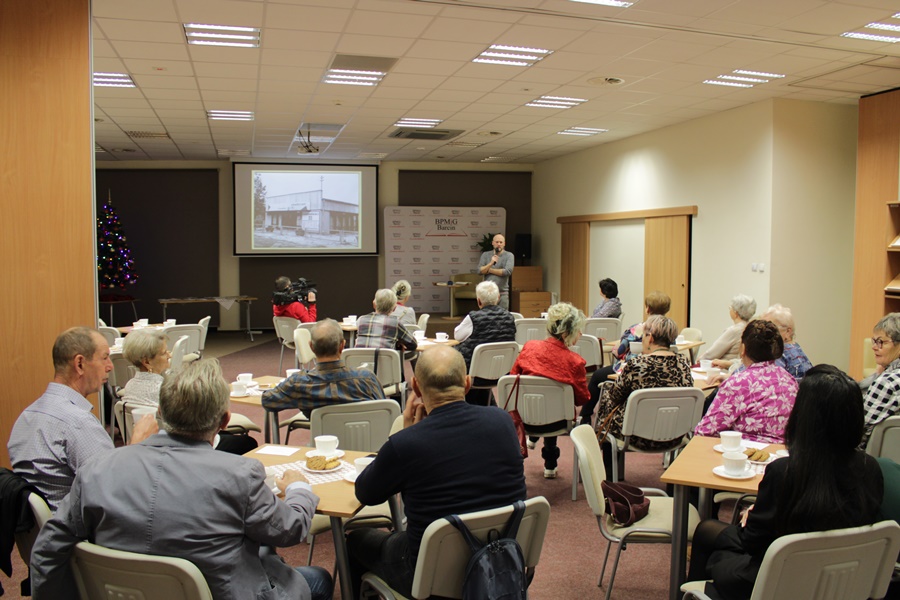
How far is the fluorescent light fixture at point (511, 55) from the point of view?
6.50 m

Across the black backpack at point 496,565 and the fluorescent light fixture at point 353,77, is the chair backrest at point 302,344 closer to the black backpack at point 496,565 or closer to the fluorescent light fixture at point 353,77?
the fluorescent light fixture at point 353,77

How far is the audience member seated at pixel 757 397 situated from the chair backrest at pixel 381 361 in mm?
2923

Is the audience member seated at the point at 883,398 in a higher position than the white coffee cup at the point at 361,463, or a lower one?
higher

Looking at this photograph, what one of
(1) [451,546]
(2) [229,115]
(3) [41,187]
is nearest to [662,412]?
(1) [451,546]

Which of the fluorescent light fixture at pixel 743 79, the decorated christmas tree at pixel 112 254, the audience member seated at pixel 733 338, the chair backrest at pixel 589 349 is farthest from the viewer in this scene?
the decorated christmas tree at pixel 112 254

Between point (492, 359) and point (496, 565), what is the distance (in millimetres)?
4018

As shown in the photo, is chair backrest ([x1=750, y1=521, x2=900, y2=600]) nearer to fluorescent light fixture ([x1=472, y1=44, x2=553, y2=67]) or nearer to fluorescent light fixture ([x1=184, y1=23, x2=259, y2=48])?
fluorescent light fixture ([x1=472, y1=44, x2=553, y2=67])

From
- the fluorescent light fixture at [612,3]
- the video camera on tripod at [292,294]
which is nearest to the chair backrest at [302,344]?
the video camera on tripod at [292,294]

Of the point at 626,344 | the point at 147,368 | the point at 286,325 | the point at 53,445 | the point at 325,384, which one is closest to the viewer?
the point at 53,445

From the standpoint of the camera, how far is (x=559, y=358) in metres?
4.84

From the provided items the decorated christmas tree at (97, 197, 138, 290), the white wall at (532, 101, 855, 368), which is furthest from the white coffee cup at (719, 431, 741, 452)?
the decorated christmas tree at (97, 197, 138, 290)

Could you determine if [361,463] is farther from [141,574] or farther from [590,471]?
[141,574]

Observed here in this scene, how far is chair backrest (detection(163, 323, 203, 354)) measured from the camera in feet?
25.3

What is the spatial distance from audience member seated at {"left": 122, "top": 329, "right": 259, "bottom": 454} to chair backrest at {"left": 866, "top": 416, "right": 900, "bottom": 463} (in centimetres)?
336
